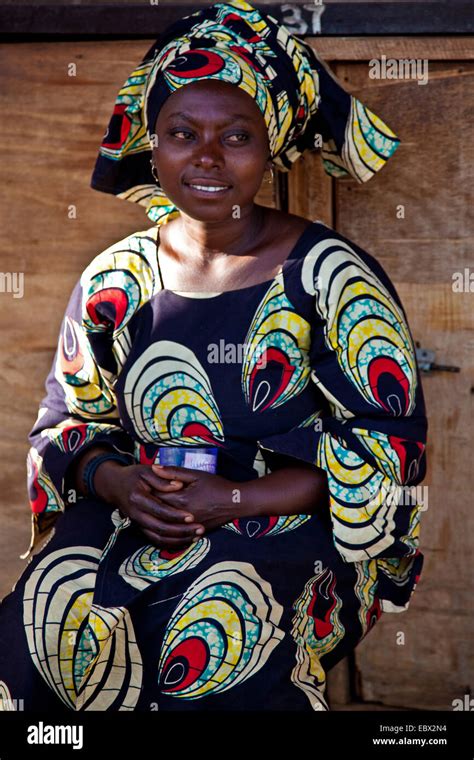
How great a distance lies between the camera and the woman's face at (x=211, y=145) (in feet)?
7.77

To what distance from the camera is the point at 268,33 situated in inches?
96.6

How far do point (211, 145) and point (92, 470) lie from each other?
75 centimetres

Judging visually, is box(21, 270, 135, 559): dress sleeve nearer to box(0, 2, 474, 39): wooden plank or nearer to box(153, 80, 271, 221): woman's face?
box(153, 80, 271, 221): woman's face

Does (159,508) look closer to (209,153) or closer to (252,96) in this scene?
(209,153)

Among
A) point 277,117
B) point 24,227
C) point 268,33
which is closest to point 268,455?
point 277,117

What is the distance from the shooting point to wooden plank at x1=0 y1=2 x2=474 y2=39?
9.22ft

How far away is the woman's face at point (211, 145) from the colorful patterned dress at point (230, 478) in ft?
0.61

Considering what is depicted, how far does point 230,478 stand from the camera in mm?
2449
